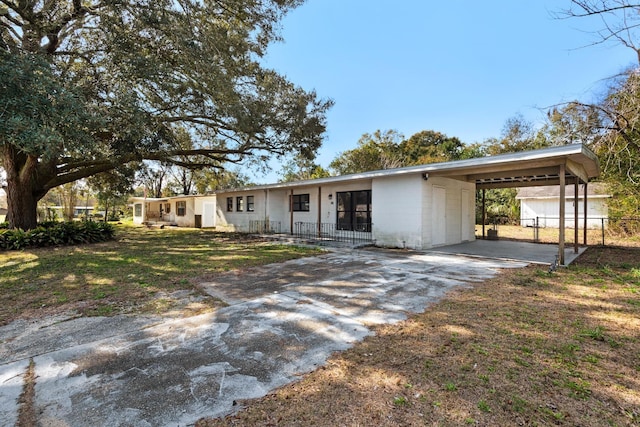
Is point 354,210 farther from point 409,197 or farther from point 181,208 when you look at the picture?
point 181,208

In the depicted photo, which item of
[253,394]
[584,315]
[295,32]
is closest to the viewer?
[253,394]

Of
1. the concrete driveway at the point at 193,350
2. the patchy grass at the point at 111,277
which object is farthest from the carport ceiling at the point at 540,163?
the patchy grass at the point at 111,277

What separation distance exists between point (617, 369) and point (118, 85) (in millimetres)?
11318

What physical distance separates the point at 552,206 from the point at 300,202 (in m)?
19.1

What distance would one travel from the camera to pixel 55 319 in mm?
4141

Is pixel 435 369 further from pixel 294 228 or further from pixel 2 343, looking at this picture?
pixel 294 228

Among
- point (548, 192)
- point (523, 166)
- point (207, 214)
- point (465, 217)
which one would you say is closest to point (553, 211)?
point (548, 192)

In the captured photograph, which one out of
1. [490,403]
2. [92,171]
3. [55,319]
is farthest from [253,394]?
[92,171]

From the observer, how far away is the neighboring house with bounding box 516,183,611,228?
19.3 metres

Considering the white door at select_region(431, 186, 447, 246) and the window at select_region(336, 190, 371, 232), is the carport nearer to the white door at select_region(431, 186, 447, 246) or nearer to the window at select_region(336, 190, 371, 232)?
the white door at select_region(431, 186, 447, 246)

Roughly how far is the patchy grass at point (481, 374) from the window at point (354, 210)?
7615mm

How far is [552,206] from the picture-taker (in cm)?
2166

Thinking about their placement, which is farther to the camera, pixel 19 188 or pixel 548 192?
pixel 548 192

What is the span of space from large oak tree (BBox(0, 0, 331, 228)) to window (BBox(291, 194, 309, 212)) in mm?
3575
